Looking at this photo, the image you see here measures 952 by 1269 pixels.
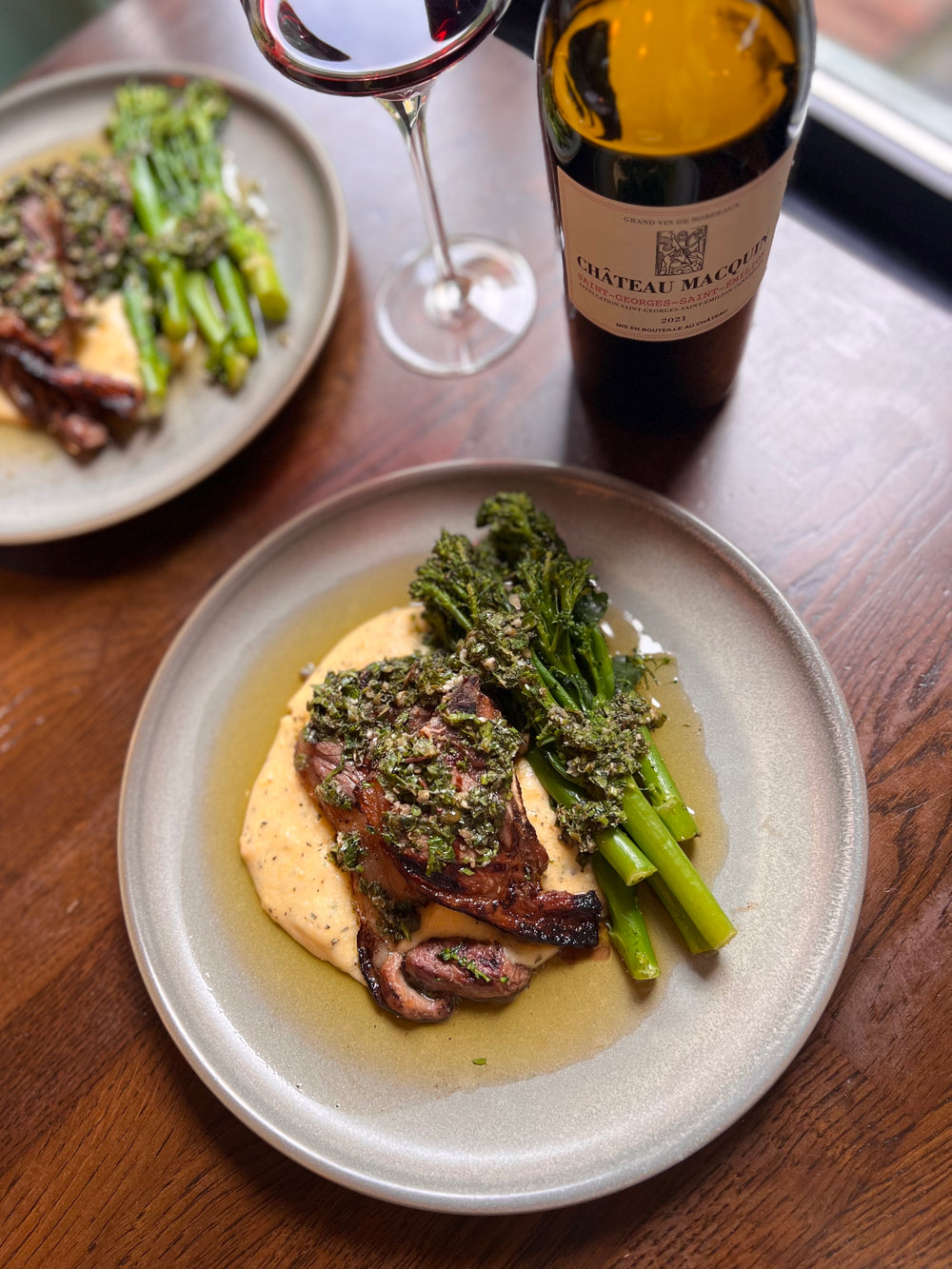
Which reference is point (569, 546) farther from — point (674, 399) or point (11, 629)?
point (11, 629)

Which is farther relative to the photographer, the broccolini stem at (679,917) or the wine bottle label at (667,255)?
the broccolini stem at (679,917)

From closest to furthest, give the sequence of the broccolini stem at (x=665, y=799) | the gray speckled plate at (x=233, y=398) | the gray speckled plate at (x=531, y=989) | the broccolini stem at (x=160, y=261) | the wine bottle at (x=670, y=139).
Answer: the wine bottle at (x=670, y=139)
the gray speckled plate at (x=531, y=989)
the broccolini stem at (x=665, y=799)
the gray speckled plate at (x=233, y=398)
the broccolini stem at (x=160, y=261)

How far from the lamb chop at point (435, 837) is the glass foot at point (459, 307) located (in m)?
0.78

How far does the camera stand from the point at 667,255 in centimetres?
129

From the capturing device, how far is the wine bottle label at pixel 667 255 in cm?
125

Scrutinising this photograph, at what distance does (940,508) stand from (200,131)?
5.74 feet

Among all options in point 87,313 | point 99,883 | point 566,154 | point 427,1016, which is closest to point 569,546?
point 566,154

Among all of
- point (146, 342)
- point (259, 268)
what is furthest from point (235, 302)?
point (146, 342)

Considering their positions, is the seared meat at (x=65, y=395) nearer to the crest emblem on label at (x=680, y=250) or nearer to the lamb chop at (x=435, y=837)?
the lamb chop at (x=435, y=837)

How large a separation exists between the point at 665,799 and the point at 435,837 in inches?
13.8

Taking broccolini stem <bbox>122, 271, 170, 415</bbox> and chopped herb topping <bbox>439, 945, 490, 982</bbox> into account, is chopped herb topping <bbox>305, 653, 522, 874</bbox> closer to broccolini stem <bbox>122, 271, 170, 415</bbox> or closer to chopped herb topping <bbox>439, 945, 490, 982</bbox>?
chopped herb topping <bbox>439, 945, 490, 982</bbox>

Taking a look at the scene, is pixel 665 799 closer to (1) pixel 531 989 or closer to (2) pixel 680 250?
(1) pixel 531 989

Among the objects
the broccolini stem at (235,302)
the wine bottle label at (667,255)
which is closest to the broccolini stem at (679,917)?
the wine bottle label at (667,255)

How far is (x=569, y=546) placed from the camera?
170 cm
